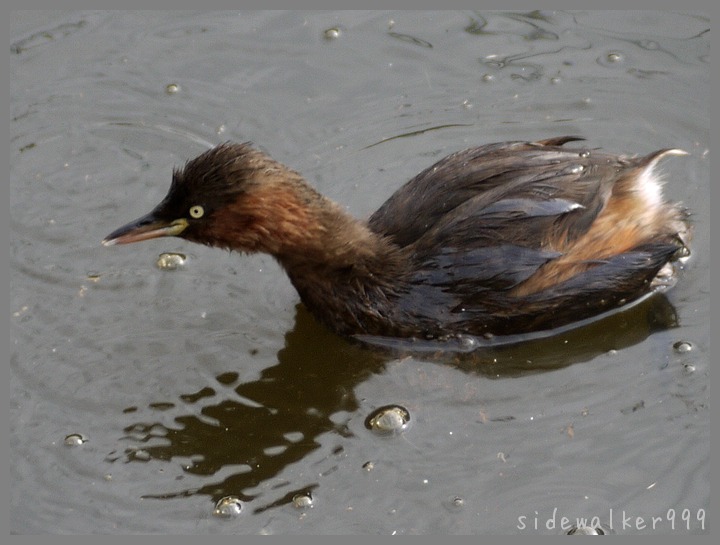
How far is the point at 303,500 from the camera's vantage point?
531cm

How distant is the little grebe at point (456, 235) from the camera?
5.92 meters

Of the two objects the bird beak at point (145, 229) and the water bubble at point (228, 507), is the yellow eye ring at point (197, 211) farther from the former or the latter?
the water bubble at point (228, 507)

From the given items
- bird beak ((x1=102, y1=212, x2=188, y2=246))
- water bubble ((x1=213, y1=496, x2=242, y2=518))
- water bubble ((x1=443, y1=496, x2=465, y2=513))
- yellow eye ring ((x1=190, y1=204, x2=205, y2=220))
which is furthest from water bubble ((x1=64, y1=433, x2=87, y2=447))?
water bubble ((x1=443, y1=496, x2=465, y2=513))

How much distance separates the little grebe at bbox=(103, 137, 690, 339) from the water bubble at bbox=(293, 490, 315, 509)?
1.15 meters

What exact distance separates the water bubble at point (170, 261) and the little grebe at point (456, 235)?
1.96 feet

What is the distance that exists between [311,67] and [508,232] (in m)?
2.52

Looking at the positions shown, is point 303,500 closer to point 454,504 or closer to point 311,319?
point 454,504

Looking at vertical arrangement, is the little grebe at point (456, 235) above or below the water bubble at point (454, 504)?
above

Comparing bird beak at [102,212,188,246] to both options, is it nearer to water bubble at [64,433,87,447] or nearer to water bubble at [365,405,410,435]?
water bubble at [64,433,87,447]

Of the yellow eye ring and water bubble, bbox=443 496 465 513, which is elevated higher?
the yellow eye ring

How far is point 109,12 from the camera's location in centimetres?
828

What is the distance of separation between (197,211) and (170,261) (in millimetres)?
788

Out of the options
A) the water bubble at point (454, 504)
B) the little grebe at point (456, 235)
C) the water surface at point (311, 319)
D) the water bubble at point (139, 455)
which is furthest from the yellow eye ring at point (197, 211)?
the water bubble at point (454, 504)

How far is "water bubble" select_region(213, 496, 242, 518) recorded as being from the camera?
5266mm
